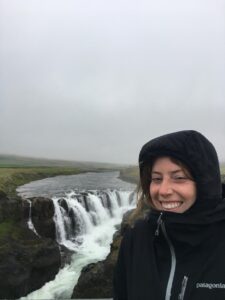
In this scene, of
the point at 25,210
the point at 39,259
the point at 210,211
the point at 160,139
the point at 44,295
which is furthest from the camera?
the point at 25,210

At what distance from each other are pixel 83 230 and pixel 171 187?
26.9m

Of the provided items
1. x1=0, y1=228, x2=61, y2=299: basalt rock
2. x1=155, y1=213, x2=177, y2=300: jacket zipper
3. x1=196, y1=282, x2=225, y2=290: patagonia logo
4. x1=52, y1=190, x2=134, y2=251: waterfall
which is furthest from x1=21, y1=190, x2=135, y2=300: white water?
x1=196, y1=282, x2=225, y2=290: patagonia logo

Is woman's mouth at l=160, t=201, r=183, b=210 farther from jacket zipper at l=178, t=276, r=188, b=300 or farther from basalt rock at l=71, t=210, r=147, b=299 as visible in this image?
basalt rock at l=71, t=210, r=147, b=299

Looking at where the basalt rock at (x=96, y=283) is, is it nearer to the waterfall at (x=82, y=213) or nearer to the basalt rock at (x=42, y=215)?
the waterfall at (x=82, y=213)

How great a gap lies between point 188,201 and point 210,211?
17cm

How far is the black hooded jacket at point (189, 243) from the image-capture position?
2342 millimetres

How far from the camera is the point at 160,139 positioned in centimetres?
263

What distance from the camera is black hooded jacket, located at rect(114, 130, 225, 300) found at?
2342mm

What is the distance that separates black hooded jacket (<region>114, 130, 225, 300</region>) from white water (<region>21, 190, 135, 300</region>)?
1627cm

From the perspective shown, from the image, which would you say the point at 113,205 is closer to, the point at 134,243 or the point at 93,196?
the point at 93,196

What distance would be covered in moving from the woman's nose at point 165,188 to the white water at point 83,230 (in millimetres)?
16331

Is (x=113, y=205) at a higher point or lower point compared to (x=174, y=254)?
lower

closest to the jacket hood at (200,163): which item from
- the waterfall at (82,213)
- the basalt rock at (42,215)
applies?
the waterfall at (82,213)

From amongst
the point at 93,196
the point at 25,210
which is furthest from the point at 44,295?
the point at 93,196
